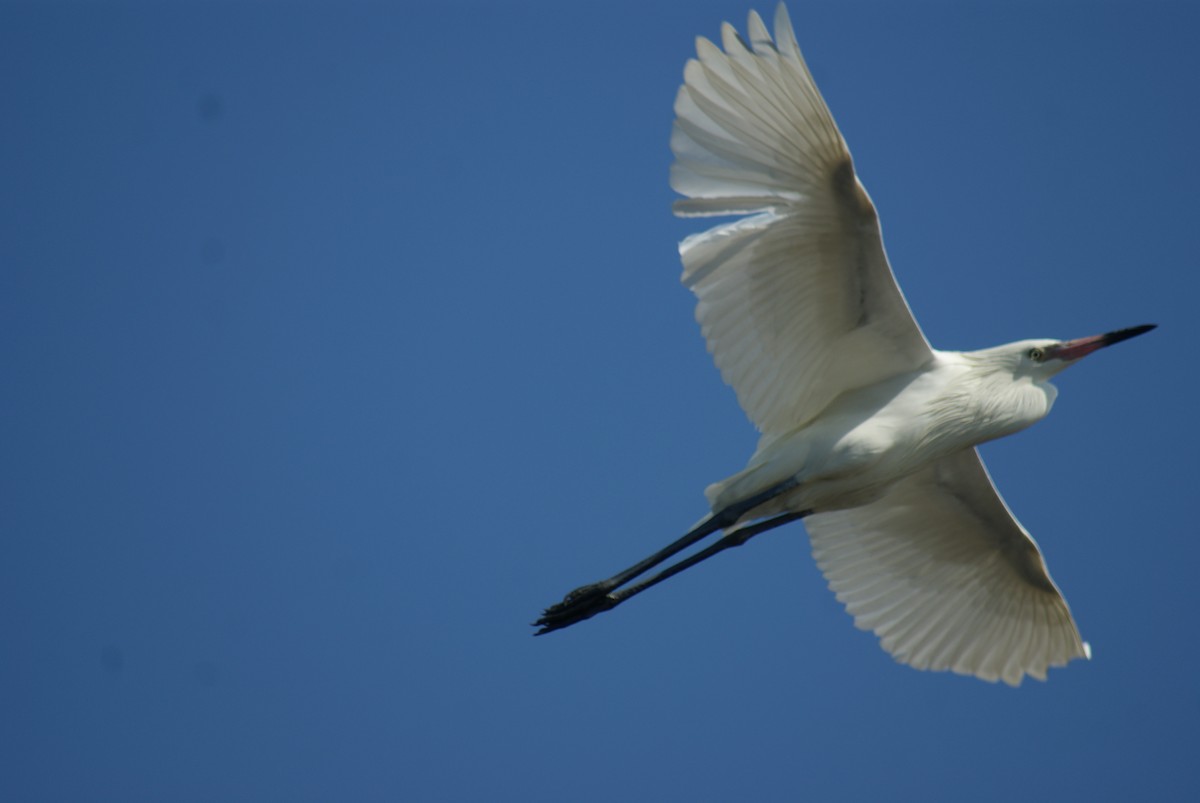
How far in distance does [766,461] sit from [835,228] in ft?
5.30

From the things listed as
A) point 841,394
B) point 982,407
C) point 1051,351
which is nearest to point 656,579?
point 841,394

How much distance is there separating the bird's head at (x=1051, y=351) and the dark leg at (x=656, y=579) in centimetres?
170

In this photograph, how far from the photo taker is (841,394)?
30.8ft

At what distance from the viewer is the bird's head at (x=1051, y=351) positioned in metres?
9.41

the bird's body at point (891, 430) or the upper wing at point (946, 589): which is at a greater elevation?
the bird's body at point (891, 430)

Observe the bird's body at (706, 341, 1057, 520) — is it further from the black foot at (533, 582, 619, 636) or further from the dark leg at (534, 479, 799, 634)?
the black foot at (533, 582, 619, 636)

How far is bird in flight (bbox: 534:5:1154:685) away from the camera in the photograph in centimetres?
814

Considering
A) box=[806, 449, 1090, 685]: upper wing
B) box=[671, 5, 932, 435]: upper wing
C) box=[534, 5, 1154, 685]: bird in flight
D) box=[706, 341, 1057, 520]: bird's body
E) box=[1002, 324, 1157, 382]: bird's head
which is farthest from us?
box=[806, 449, 1090, 685]: upper wing

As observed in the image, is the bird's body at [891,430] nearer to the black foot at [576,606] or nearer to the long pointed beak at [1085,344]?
the long pointed beak at [1085,344]

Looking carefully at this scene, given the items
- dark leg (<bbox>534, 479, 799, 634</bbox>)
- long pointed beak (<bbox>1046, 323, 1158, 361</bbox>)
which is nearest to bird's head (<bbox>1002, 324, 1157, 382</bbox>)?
long pointed beak (<bbox>1046, 323, 1158, 361</bbox>)

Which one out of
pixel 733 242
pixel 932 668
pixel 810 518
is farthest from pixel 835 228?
pixel 932 668

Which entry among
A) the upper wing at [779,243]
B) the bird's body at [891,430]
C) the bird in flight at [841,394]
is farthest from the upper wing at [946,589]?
the upper wing at [779,243]

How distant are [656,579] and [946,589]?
257 cm

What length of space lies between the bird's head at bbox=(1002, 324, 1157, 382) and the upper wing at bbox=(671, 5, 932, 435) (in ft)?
2.17
